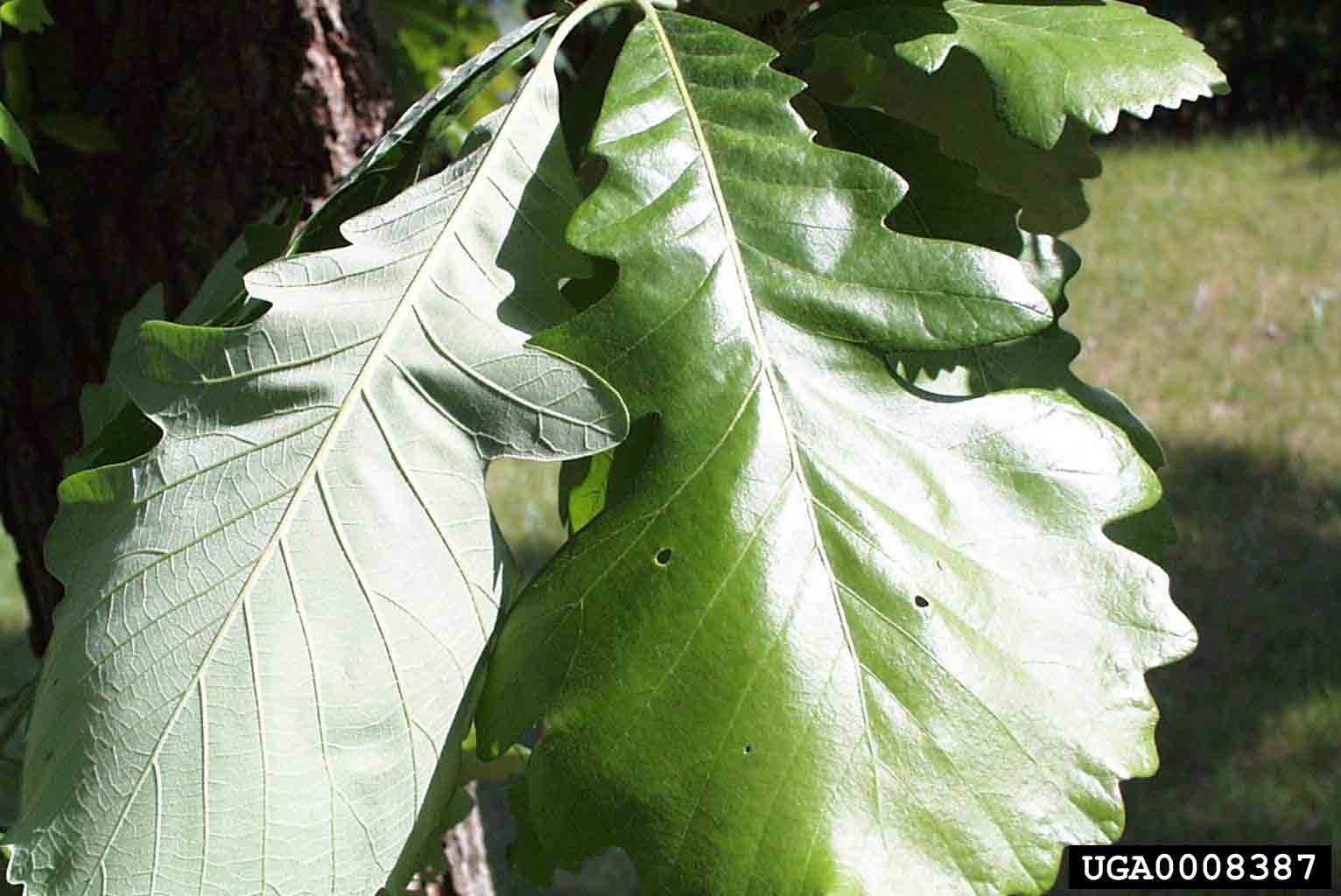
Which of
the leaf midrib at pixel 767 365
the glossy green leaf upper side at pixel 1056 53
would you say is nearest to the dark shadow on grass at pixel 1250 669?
the glossy green leaf upper side at pixel 1056 53

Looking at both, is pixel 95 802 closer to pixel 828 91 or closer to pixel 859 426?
pixel 859 426

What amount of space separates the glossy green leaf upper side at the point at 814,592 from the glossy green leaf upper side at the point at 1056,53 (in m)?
0.16

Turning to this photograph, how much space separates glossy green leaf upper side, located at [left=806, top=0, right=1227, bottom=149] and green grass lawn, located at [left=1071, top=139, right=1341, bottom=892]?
9.38 ft

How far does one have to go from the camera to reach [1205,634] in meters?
4.18

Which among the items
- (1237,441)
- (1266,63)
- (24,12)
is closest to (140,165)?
(24,12)

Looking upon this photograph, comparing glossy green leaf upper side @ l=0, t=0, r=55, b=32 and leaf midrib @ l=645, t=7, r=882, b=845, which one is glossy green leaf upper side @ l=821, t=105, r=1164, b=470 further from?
glossy green leaf upper side @ l=0, t=0, r=55, b=32

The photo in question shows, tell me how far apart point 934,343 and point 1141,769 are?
27cm

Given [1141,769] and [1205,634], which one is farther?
[1205,634]

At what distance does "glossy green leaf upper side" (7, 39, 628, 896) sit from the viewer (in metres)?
0.79

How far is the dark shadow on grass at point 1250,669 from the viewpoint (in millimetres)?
3551

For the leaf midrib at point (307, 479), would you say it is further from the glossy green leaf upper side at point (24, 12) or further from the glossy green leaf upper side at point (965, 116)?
the glossy green leaf upper side at point (24, 12)

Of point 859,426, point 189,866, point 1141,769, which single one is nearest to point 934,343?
point 859,426

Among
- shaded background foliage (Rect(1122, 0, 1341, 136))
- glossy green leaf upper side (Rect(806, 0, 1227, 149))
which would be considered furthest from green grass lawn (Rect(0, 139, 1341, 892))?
glossy green leaf upper side (Rect(806, 0, 1227, 149))

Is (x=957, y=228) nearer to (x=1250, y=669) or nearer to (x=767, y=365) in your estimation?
(x=767, y=365)
